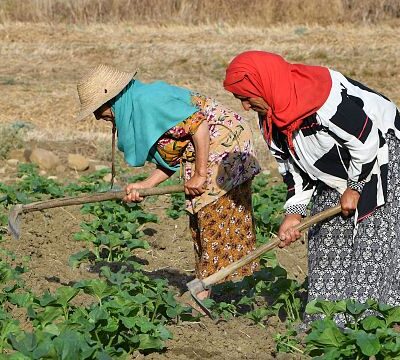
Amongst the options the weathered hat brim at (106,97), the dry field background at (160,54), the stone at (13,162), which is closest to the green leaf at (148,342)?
the weathered hat brim at (106,97)

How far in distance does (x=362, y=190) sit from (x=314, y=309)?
1.95 feet

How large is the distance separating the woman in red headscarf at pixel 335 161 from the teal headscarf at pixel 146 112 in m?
0.55

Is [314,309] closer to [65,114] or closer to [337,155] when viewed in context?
[337,155]

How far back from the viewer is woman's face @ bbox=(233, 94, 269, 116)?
482cm

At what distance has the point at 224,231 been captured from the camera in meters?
5.88

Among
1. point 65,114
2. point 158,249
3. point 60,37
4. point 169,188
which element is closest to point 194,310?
point 169,188

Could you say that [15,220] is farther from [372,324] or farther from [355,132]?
[372,324]

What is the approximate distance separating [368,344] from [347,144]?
92 cm

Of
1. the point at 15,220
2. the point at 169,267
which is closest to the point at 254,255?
the point at 15,220

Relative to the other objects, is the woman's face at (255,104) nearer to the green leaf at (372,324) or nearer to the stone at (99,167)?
the green leaf at (372,324)

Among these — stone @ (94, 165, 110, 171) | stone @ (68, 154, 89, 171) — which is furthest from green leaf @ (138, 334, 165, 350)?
stone @ (68, 154, 89, 171)

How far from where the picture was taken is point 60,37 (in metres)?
18.1

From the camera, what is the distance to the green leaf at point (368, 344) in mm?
4223

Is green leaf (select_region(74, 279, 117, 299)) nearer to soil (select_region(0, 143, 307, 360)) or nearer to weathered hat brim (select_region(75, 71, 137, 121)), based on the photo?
soil (select_region(0, 143, 307, 360))
